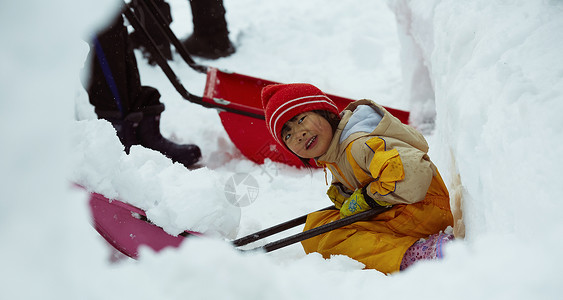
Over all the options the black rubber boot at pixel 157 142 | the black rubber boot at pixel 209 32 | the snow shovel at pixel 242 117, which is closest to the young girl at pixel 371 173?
the snow shovel at pixel 242 117

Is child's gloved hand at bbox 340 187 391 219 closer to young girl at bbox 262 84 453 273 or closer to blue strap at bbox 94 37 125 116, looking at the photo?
young girl at bbox 262 84 453 273

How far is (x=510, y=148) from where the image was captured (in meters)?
0.78

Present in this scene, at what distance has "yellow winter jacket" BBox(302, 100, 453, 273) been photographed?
1.25 meters

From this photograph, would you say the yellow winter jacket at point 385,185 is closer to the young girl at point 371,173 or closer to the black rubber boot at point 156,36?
the young girl at point 371,173

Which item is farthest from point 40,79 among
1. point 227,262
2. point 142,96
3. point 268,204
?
point 142,96

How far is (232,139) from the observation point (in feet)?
8.41

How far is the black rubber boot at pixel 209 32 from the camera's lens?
458 centimetres

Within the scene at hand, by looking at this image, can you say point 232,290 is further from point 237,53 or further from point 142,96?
point 237,53

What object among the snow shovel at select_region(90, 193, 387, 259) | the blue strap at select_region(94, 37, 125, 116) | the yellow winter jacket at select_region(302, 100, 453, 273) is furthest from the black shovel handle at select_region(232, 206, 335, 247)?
the blue strap at select_region(94, 37, 125, 116)

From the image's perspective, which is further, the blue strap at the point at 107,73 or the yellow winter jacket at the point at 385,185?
the blue strap at the point at 107,73

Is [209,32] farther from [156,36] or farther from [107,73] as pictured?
[107,73]

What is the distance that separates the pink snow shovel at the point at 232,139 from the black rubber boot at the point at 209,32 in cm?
160

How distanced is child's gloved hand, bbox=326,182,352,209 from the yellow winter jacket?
3.7 inches

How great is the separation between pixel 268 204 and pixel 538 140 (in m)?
1.48
